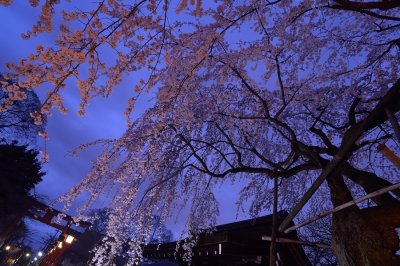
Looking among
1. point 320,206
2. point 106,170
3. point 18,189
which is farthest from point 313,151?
point 18,189

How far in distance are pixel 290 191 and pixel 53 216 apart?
1926 cm

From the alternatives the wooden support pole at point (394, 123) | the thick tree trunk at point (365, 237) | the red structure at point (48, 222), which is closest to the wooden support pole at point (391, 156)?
the wooden support pole at point (394, 123)

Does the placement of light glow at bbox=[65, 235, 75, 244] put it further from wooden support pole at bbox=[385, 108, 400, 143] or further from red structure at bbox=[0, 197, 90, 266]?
wooden support pole at bbox=[385, 108, 400, 143]

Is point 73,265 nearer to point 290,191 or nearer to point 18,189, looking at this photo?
point 18,189

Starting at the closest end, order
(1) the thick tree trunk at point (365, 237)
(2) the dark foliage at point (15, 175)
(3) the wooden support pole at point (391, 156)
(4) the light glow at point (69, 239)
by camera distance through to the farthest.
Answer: (3) the wooden support pole at point (391, 156) < (1) the thick tree trunk at point (365, 237) < (2) the dark foliage at point (15, 175) < (4) the light glow at point (69, 239)

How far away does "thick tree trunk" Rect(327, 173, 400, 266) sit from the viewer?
3.61m

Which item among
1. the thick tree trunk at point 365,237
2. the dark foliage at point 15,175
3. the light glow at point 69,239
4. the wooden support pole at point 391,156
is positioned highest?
the dark foliage at point 15,175

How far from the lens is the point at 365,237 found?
376cm

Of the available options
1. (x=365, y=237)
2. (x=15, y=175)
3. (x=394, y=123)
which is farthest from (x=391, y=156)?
(x=15, y=175)

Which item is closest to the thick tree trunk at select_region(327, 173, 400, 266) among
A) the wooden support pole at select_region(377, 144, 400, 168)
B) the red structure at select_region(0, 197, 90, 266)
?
the wooden support pole at select_region(377, 144, 400, 168)

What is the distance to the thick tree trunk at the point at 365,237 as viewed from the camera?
361 centimetres

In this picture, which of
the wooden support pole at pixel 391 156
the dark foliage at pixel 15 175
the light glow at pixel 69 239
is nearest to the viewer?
the wooden support pole at pixel 391 156

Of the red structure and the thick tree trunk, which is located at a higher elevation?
the red structure

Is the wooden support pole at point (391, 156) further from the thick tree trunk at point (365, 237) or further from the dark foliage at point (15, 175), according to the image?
the dark foliage at point (15, 175)
